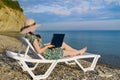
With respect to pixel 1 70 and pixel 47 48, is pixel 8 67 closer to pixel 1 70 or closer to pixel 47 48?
pixel 1 70

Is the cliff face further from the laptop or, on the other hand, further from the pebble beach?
the laptop

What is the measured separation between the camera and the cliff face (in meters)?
57.0

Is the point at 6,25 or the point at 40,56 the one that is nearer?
the point at 40,56

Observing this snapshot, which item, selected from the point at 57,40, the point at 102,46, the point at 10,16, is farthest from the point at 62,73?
the point at 10,16

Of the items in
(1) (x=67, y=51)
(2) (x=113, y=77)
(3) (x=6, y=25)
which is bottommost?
(3) (x=6, y=25)

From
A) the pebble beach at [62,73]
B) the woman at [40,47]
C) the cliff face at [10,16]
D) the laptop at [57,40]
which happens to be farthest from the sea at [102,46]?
the cliff face at [10,16]

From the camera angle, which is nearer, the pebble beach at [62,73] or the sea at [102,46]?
the pebble beach at [62,73]

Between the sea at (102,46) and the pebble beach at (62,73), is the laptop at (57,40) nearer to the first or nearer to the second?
the pebble beach at (62,73)

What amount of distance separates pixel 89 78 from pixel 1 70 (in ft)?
8.93

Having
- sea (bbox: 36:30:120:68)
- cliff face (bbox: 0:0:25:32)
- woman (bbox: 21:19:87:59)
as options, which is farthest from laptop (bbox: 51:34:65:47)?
cliff face (bbox: 0:0:25:32)

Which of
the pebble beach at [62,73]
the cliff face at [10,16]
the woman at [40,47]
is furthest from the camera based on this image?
the cliff face at [10,16]

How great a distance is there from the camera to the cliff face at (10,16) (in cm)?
5700

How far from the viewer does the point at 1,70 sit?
10.2 meters

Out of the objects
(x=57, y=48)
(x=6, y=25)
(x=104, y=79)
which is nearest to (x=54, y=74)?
(x=57, y=48)
